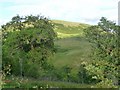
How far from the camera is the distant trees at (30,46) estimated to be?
86.5 meters

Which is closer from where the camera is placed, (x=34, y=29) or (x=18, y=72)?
(x=18, y=72)

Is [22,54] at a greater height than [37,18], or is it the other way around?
[37,18]

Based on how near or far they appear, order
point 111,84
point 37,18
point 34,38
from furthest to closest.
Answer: point 37,18 → point 34,38 → point 111,84

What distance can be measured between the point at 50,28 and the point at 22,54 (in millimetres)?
11389

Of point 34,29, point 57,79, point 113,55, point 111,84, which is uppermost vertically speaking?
point 34,29

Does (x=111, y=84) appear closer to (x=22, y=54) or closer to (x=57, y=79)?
(x=22, y=54)

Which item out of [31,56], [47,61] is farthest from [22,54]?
[47,61]

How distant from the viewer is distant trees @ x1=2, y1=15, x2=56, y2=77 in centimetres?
8650

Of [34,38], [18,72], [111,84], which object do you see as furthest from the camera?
[34,38]

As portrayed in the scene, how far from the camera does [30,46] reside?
3661 inches

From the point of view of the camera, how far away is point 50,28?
95.2 metres

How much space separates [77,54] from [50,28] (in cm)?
7010

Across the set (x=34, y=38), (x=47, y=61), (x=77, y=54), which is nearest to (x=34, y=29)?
(x=34, y=38)

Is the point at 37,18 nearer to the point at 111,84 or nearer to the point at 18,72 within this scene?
the point at 18,72
